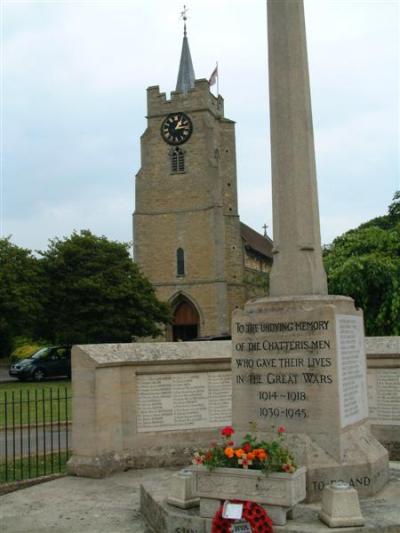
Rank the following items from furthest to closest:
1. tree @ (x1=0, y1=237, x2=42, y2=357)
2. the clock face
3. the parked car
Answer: the clock face, tree @ (x1=0, y1=237, x2=42, y2=357), the parked car

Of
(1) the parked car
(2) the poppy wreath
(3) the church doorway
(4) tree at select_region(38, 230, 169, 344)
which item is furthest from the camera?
(3) the church doorway

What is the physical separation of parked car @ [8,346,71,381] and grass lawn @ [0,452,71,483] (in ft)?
54.7

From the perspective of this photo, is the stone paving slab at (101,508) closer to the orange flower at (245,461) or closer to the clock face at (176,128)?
the orange flower at (245,461)

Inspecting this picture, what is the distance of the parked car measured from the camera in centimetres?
2664

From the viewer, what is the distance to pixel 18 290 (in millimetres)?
31016

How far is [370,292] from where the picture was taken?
22391mm

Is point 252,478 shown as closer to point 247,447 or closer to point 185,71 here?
point 247,447

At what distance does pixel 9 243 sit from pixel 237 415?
97.0ft

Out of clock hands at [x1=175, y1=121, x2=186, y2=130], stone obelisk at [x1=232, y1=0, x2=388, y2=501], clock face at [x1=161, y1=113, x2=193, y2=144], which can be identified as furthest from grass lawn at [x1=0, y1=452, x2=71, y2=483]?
clock hands at [x1=175, y1=121, x2=186, y2=130]

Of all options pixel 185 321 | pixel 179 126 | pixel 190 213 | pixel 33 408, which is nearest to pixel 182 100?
pixel 179 126

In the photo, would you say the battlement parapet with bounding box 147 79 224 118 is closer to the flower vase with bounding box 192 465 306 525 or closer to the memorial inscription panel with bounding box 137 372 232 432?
the memorial inscription panel with bounding box 137 372 232 432

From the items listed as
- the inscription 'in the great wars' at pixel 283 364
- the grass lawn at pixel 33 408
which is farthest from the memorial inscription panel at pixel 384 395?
the grass lawn at pixel 33 408

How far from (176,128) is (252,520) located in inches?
1916

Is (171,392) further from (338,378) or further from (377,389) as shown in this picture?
(338,378)
